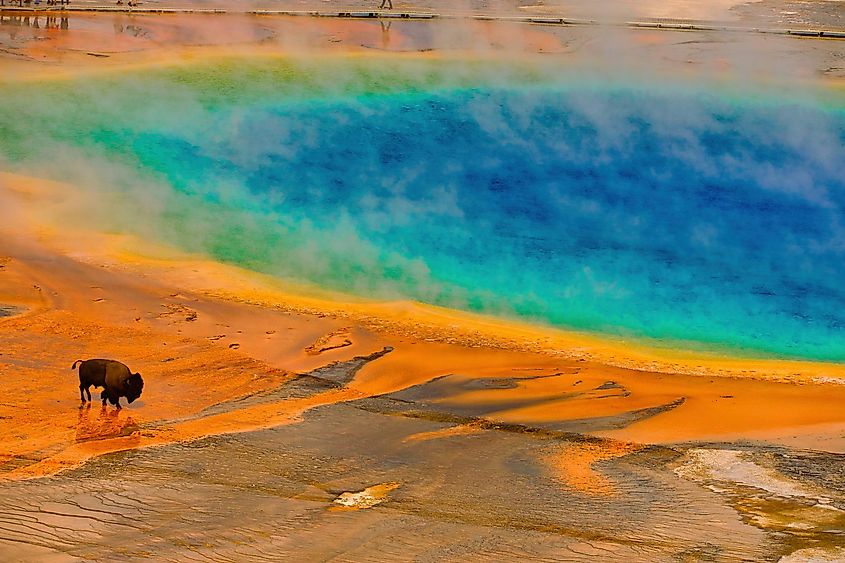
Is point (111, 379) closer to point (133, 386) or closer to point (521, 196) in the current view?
point (133, 386)

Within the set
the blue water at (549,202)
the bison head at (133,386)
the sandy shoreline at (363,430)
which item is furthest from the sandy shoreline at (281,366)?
the blue water at (549,202)

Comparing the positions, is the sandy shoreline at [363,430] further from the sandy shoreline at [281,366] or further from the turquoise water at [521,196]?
the turquoise water at [521,196]

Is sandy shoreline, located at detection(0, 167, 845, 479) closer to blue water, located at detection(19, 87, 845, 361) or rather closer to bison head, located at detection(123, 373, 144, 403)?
bison head, located at detection(123, 373, 144, 403)

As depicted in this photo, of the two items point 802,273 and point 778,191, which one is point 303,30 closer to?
point 778,191

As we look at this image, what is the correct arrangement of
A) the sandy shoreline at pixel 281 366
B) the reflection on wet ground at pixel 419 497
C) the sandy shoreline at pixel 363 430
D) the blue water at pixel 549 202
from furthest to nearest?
the blue water at pixel 549 202
the sandy shoreline at pixel 281 366
the sandy shoreline at pixel 363 430
the reflection on wet ground at pixel 419 497

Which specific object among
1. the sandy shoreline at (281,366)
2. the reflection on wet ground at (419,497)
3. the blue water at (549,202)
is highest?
the blue water at (549,202)

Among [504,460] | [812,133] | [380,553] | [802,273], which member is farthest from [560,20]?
[380,553]

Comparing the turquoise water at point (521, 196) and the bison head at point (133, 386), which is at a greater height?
the turquoise water at point (521, 196)

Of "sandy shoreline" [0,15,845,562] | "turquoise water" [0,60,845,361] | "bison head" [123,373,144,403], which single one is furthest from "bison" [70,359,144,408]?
"turquoise water" [0,60,845,361]
